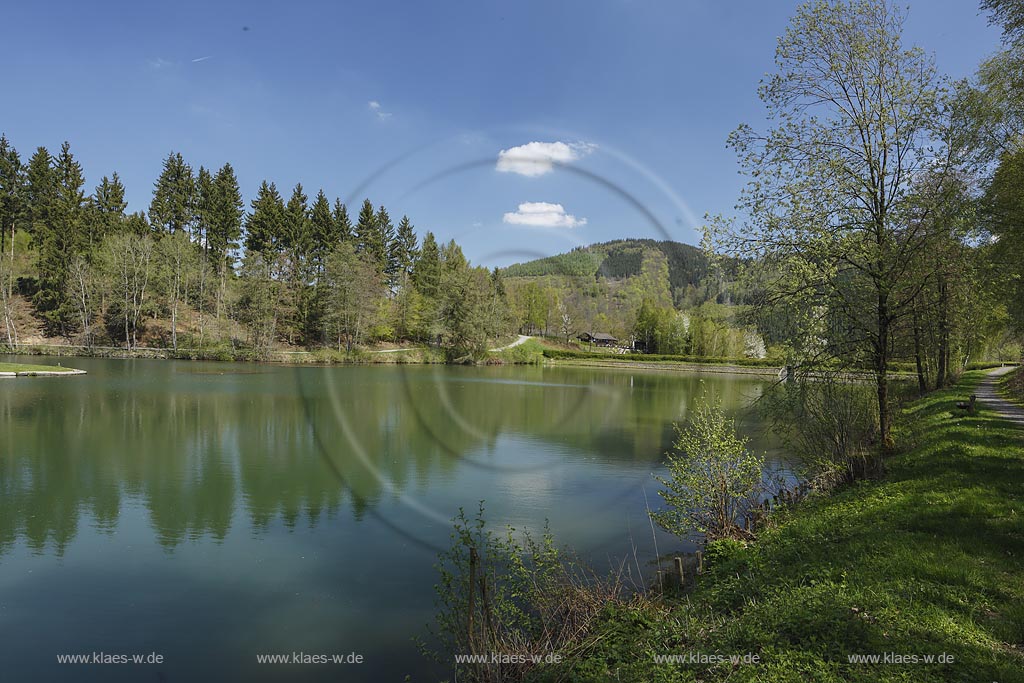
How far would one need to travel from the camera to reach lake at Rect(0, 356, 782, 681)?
24.4ft

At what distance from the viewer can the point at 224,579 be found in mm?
9234

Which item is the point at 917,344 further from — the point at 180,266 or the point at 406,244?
the point at 180,266

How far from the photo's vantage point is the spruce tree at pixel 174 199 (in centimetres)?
6912

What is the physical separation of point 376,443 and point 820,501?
1447 centimetres

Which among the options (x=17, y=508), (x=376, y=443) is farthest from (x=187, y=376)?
(x=17, y=508)

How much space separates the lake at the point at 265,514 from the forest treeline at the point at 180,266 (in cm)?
2279

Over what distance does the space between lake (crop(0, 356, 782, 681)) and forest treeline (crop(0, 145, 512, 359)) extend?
22786mm

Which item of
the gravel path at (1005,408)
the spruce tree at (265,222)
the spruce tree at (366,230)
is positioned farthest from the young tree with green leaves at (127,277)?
the gravel path at (1005,408)

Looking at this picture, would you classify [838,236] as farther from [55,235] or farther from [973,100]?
[55,235]

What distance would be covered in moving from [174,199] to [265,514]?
72087 millimetres

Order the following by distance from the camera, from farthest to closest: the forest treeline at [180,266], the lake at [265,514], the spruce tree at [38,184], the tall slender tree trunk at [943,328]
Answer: the spruce tree at [38,184]
the forest treeline at [180,266]
the tall slender tree trunk at [943,328]
the lake at [265,514]

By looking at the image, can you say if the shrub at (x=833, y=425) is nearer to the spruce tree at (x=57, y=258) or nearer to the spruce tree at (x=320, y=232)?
the spruce tree at (x=320, y=232)

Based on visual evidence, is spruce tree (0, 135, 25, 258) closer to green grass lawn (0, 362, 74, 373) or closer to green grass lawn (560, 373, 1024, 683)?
green grass lawn (0, 362, 74, 373)

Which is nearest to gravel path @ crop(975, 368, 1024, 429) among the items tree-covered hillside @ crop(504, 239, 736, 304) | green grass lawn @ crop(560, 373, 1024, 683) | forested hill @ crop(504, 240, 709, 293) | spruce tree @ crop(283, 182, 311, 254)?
green grass lawn @ crop(560, 373, 1024, 683)
